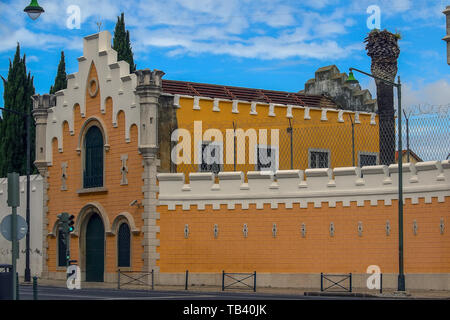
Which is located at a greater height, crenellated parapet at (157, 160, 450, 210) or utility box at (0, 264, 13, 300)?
crenellated parapet at (157, 160, 450, 210)

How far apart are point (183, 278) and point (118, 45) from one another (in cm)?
2385

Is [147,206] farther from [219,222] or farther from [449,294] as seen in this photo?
[449,294]

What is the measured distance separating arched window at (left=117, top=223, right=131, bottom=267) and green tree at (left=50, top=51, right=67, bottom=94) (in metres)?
20.2

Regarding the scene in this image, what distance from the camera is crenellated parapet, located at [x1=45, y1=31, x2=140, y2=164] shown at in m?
42.1

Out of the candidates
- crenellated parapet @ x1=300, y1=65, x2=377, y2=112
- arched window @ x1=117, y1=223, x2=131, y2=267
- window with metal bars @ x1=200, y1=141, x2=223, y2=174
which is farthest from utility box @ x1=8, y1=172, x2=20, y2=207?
crenellated parapet @ x1=300, y1=65, x2=377, y2=112

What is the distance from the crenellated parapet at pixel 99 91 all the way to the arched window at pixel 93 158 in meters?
1.04

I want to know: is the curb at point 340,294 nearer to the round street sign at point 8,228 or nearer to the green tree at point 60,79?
the round street sign at point 8,228

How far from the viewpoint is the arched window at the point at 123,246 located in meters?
41.7

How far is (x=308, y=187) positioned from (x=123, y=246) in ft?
31.9

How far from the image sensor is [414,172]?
35.1 m

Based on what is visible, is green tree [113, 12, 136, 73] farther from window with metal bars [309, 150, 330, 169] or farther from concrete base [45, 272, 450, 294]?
concrete base [45, 272, 450, 294]

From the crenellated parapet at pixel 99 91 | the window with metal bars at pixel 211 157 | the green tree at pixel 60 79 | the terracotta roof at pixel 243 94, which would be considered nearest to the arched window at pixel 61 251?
the crenellated parapet at pixel 99 91
